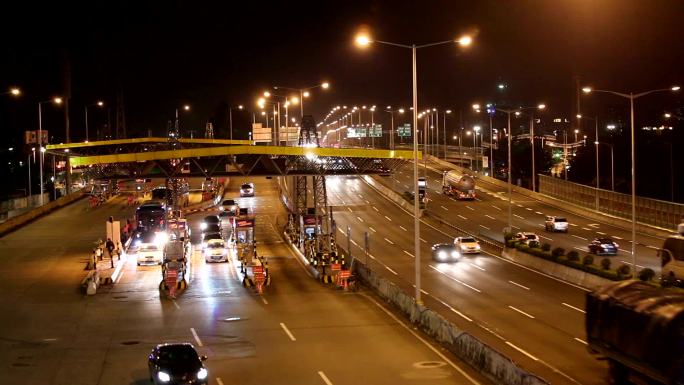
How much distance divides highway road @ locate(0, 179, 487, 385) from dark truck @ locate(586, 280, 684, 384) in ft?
11.7

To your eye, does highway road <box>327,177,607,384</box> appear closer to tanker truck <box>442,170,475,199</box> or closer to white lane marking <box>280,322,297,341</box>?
white lane marking <box>280,322,297,341</box>

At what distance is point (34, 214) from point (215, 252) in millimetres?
30891

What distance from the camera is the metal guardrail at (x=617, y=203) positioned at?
210 ft

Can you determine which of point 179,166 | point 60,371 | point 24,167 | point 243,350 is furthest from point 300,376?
point 24,167

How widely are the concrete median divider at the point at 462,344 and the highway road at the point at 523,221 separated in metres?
19.8

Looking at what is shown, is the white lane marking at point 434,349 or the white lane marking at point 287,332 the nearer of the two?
the white lane marking at point 434,349

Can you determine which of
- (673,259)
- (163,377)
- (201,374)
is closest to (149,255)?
(673,259)

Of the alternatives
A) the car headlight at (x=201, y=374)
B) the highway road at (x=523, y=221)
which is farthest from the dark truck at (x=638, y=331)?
the highway road at (x=523, y=221)

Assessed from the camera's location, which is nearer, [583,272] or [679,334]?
[679,334]

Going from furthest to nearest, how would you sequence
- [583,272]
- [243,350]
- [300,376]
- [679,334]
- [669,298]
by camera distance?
[583,272], [243,350], [300,376], [669,298], [679,334]

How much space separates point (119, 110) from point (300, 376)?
509ft

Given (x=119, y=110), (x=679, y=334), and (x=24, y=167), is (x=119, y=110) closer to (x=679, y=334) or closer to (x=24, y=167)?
(x=24, y=167)

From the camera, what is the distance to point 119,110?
17000 cm

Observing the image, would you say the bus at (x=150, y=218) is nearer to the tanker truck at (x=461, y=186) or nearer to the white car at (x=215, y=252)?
the white car at (x=215, y=252)
